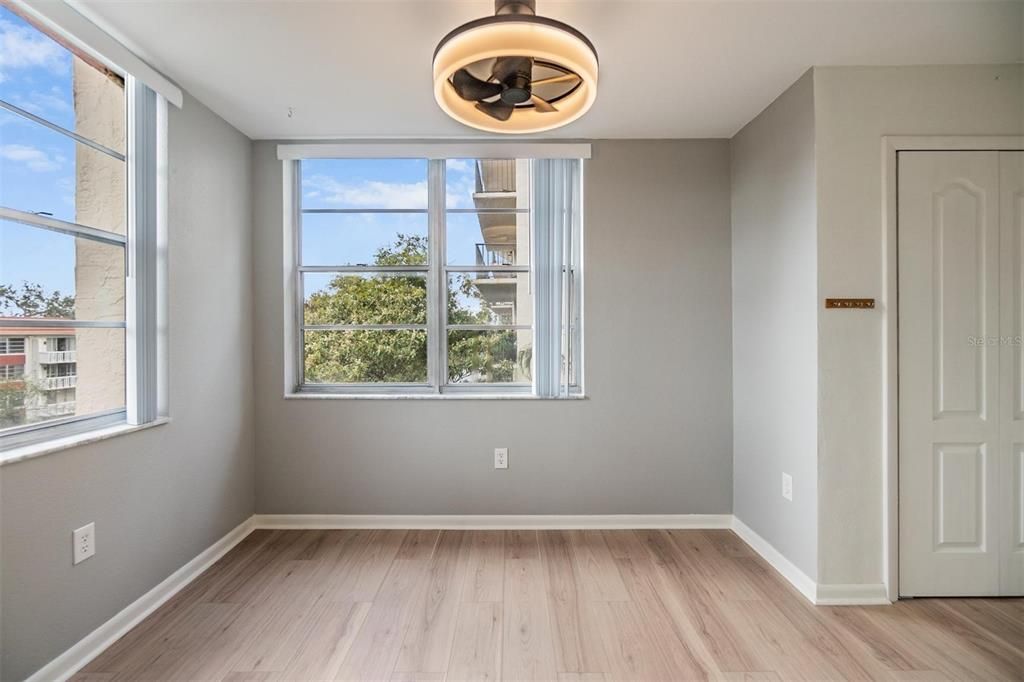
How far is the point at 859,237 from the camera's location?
7.43ft

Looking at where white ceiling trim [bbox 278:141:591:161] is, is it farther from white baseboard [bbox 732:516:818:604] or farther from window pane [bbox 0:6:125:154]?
white baseboard [bbox 732:516:818:604]

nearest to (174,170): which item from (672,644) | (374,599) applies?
(374,599)

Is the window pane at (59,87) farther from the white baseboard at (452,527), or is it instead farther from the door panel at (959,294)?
the door panel at (959,294)

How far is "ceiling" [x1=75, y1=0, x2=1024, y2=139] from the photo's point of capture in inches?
73.5

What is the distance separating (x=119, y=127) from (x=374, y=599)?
8.06ft

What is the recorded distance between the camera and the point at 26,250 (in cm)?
176

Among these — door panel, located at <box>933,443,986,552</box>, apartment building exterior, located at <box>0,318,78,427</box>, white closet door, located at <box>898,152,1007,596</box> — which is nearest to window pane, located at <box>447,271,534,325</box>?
apartment building exterior, located at <box>0,318,78,427</box>

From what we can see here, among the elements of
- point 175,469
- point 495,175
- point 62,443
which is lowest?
point 175,469

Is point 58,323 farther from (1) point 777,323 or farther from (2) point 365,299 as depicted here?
(1) point 777,323

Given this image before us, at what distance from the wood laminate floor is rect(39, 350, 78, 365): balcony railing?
1.17 meters

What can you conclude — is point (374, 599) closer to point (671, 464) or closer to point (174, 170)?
point (671, 464)

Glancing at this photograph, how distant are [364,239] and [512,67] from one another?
1.94 meters

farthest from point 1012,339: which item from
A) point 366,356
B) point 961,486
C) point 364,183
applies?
point 364,183

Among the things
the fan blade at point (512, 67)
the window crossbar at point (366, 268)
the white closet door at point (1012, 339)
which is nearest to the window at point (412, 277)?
the window crossbar at point (366, 268)
